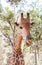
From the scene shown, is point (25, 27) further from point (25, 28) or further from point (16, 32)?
point (16, 32)

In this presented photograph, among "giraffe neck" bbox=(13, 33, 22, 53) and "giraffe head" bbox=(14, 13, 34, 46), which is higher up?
"giraffe head" bbox=(14, 13, 34, 46)

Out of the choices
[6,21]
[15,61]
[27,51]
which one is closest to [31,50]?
[27,51]

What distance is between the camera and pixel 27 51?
142cm

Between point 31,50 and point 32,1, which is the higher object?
point 32,1

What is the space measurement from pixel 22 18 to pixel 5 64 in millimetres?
342

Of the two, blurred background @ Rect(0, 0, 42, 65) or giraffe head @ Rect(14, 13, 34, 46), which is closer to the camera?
giraffe head @ Rect(14, 13, 34, 46)

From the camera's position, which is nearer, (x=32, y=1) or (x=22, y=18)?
(x=22, y=18)

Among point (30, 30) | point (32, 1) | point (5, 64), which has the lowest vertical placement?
point (5, 64)

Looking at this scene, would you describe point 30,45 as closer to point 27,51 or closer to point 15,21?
point 27,51

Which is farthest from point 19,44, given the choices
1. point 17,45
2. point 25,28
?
point 25,28

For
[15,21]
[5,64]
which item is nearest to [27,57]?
[5,64]

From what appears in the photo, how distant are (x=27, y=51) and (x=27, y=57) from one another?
4cm

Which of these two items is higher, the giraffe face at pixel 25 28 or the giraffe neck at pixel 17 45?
the giraffe face at pixel 25 28

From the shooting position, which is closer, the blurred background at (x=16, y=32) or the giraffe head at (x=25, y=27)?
the giraffe head at (x=25, y=27)
